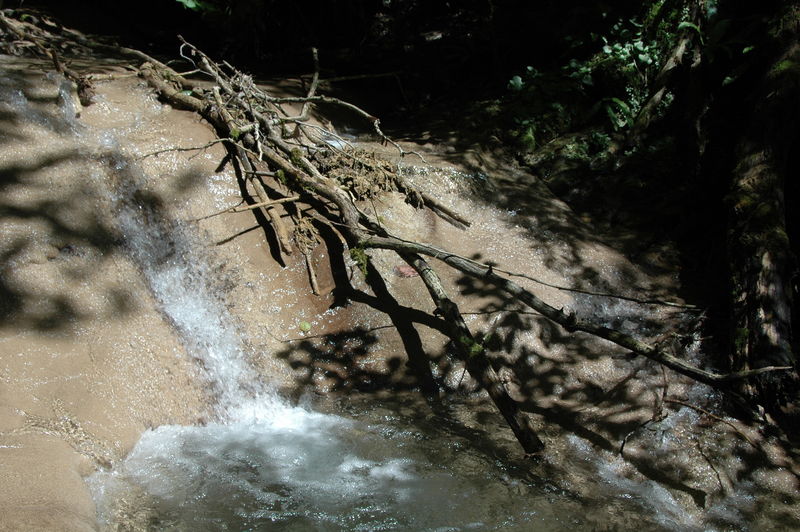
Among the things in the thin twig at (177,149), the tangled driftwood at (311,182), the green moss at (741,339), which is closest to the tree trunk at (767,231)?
the green moss at (741,339)

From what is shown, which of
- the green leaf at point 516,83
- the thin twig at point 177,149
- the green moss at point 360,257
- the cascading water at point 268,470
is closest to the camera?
the cascading water at point 268,470

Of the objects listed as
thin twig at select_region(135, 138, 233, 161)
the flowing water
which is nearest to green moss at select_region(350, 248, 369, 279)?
the flowing water

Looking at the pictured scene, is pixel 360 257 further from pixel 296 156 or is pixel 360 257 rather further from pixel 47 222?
pixel 47 222

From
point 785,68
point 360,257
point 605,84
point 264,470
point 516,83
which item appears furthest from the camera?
point 516,83

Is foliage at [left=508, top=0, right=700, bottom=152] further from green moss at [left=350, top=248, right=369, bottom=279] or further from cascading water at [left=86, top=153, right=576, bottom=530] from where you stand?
cascading water at [left=86, top=153, right=576, bottom=530]

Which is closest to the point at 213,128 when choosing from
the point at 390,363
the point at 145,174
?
the point at 145,174

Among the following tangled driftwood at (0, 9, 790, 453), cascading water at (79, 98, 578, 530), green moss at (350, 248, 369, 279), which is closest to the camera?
cascading water at (79, 98, 578, 530)

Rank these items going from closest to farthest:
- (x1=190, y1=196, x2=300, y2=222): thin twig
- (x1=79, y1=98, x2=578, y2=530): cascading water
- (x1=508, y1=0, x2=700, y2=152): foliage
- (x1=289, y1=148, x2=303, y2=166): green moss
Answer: (x1=79, y1=98, x2=578, y2=530): cascading water, (x1=190, y1=196, x2=300, y2=222): thin twig, (x1=289, y1=148, x2=303, y2=166): green moss, (x1=508, y1=0, x2=700, y2=152): foliage

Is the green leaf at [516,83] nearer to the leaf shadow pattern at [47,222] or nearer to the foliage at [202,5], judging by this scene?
the foliage at [202,5]

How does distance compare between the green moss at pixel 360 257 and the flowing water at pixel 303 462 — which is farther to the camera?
the green moss at pixel 360 257

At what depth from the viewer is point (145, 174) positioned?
5.87m

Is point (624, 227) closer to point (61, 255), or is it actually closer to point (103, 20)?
point (61, 255)

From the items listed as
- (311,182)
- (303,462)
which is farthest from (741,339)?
(311,182)

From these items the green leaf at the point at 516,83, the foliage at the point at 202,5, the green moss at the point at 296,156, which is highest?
the green leaf at the point at 516,83
